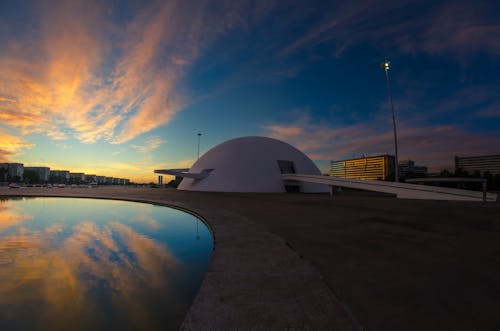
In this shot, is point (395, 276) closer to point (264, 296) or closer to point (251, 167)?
point (264, 296)

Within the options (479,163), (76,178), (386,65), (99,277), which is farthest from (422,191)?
(76,178)

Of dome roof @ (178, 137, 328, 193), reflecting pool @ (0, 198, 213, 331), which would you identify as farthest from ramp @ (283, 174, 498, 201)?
reflecting pool @ (0, 198, 213, 331)

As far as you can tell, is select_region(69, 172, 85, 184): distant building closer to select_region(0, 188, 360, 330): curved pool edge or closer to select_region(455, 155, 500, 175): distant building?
select_region(0, 188, 360, 330): curved pool edge

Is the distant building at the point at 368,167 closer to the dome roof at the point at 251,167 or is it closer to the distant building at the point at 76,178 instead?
the dome roof at the point at 251,167

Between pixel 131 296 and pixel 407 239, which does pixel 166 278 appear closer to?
pixel 131 296

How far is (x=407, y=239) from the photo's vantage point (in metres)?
6.58

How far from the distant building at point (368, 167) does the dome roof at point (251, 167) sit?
114 m

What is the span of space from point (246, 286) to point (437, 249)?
16.8ft

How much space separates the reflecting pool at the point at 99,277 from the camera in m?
3.37

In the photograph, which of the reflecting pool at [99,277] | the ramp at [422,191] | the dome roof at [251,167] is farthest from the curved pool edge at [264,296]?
the dome roof at [251,167]

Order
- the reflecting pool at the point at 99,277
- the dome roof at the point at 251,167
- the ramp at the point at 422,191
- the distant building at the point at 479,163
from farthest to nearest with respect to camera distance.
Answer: the distant building at the point at 479,163 → the dome roof at the point at 251,167 → the ramp at the point at 422,191 → the reflecting pool at the point at 99,277

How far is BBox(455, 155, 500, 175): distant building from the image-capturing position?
13026cm

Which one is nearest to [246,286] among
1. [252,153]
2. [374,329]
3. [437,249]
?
[374,329]

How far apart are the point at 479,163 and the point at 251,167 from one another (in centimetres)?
17472
